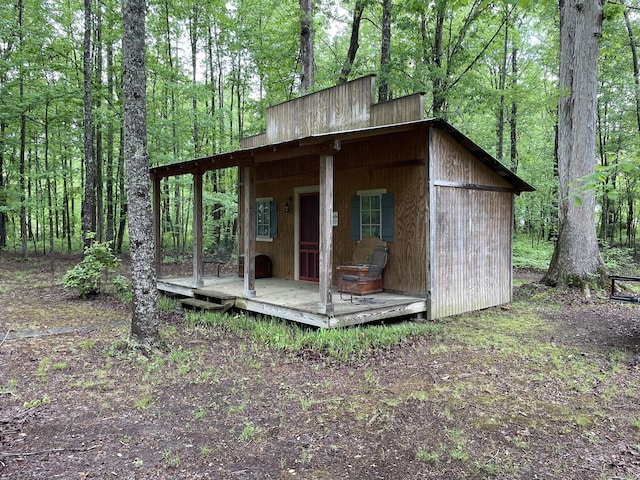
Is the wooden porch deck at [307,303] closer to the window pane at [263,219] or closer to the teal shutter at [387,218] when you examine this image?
the teal shutter at [387,218]

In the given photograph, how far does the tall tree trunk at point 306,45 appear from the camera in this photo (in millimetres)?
11906

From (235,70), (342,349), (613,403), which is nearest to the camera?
(613,403)

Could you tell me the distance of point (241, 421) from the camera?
3471 millimetres

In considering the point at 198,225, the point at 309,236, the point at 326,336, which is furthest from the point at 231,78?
the point at 326,336

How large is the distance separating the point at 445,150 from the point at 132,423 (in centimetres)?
613

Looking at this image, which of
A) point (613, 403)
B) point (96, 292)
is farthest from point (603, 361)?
point (96, 292)

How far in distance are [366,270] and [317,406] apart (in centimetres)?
391

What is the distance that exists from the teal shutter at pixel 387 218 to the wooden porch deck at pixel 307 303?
106 cm

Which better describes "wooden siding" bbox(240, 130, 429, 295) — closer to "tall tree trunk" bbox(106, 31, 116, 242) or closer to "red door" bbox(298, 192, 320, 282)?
"red door" bbox(298, 192, 320, 282)

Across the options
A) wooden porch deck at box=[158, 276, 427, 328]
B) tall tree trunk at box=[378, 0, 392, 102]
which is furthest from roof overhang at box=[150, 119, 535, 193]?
tall tree trunk at box=[378, 0, 392, 102]

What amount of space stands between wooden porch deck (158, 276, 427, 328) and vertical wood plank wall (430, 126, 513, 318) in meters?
0.76

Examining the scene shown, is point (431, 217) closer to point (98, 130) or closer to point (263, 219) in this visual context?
point (263, 219)

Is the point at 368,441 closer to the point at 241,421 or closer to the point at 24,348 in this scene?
the point at 241,421

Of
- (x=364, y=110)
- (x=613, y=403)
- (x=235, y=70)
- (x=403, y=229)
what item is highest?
(x=235, y=70)
